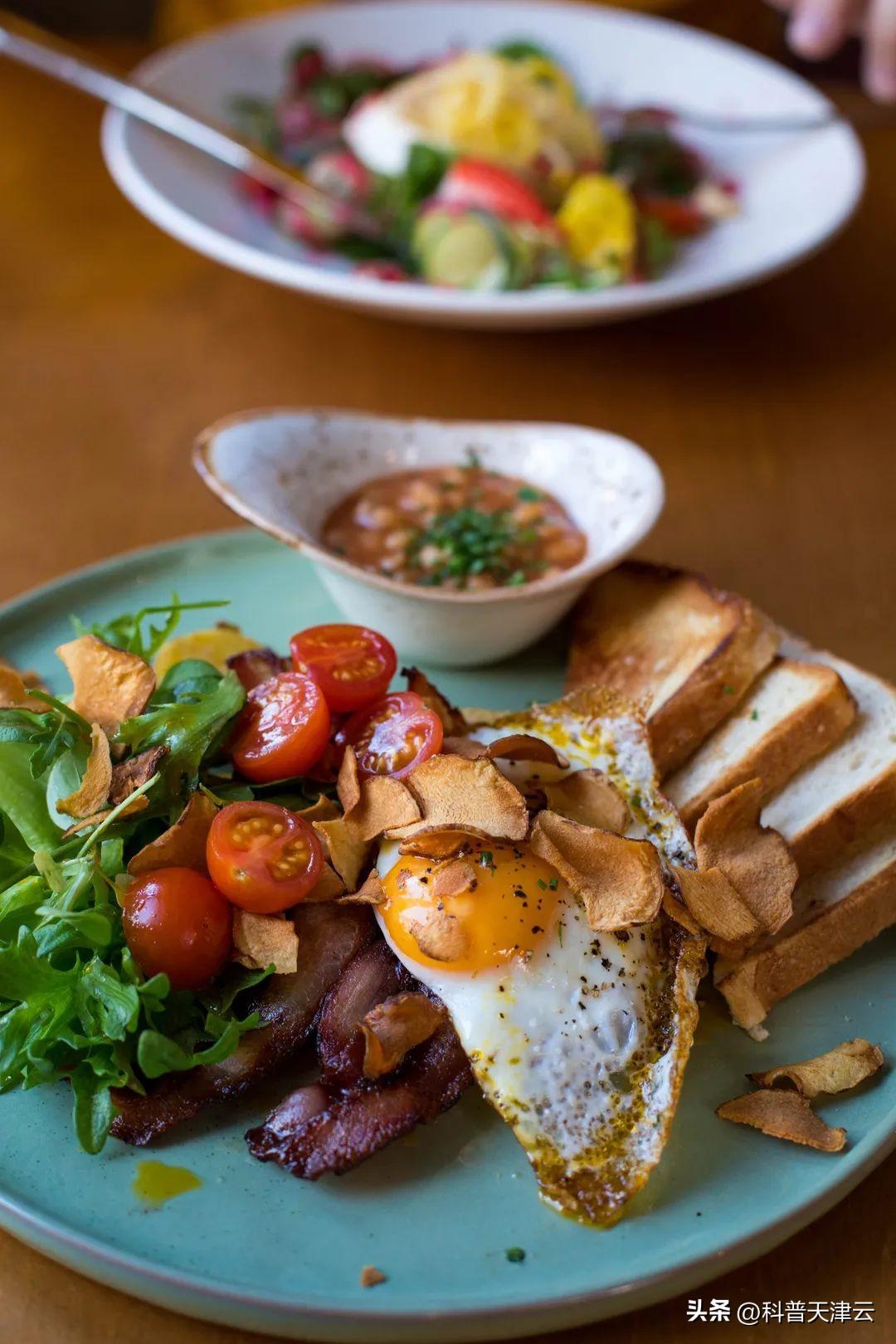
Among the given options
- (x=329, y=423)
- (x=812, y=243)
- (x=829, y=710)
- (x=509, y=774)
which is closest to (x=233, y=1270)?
(x=509, y=774)

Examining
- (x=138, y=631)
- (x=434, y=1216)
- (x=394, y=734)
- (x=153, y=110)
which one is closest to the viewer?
(x=434, y=1216)

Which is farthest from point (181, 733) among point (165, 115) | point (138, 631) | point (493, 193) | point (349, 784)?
point (165, 115)

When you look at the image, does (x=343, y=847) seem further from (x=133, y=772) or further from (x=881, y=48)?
(x=881, y=48)

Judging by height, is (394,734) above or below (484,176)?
below

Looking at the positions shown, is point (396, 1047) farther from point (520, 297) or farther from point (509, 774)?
point (520, 297)

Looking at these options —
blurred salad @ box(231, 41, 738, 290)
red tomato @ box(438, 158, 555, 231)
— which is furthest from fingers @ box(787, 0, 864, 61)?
red tomato @ box(438, 158, 555, 231)

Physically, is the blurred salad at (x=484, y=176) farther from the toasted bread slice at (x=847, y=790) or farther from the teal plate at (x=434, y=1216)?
the teal plate at (x=434, y=1216)

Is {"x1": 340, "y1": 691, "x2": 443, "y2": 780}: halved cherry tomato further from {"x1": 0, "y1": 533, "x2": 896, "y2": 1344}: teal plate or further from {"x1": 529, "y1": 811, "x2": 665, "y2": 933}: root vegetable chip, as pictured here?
{"x1": 0, "y1": 533, "x2": 896, "y2": 1344}: teal plate
